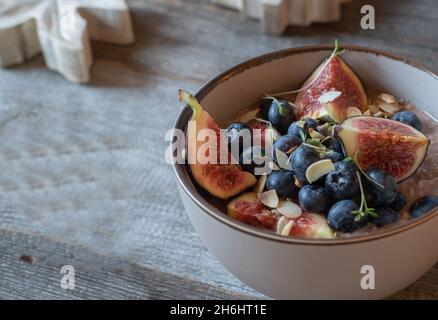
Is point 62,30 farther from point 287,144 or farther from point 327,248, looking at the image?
point 327,248

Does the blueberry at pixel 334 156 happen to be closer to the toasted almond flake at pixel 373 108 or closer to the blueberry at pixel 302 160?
the blueberry at pixel 302 160

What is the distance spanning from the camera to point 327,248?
0.76 meters

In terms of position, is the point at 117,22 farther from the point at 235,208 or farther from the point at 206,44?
the point at 235,208

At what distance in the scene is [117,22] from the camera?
4.85 feet

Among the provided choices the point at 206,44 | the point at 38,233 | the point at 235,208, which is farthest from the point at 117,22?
the point at 235,208

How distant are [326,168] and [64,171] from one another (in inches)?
22.5

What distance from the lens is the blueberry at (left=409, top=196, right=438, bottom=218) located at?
0.83 m

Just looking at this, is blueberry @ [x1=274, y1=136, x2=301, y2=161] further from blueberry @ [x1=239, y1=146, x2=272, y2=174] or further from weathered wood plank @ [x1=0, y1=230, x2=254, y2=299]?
weathered wood plank @ [x1=0, y1=230, x2=254, y2=299]

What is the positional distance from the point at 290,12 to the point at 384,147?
2.21ft

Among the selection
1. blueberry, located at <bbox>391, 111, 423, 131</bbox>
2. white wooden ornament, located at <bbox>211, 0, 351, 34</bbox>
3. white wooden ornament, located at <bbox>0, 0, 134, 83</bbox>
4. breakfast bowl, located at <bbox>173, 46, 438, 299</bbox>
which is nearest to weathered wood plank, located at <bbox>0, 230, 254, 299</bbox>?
breakfast bowl, located at <bbox>173, 46, 438, 299</bbox>

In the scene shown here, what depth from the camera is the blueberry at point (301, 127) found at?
91cm

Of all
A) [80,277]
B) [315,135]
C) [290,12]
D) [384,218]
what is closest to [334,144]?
[315,135]

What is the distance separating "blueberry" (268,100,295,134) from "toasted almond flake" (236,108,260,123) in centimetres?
7

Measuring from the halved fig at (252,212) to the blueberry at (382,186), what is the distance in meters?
0.13
